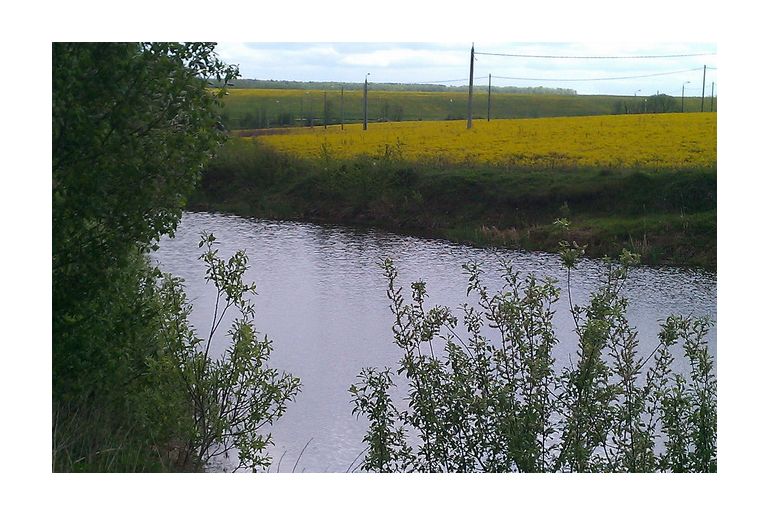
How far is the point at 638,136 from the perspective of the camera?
13.7m

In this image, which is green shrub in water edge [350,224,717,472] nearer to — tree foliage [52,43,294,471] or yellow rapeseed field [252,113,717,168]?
tree foliage [52,43,294,471]

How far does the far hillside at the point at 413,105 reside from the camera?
45.8 feet

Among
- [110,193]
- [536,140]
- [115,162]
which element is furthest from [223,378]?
[536,140]

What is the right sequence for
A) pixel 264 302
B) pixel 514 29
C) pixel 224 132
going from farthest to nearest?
1. pixel 264 302
2. pixel 224 132
3. pixel 514 29

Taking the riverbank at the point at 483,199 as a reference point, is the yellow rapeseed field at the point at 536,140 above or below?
above

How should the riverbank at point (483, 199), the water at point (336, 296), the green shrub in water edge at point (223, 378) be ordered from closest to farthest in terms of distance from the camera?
the green shrub in water edge at point (223, 378), the water at point (336, 296), the riverbank at point (483, 199)

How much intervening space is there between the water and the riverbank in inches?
21.4

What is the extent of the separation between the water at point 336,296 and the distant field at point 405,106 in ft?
8.44

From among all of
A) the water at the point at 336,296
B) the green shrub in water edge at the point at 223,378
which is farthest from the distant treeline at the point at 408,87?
the green shrub in water edge at the point at 223,378

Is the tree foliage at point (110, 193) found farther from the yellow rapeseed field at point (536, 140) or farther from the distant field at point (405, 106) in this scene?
the distant field at point (405, 106)

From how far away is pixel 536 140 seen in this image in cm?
1438
